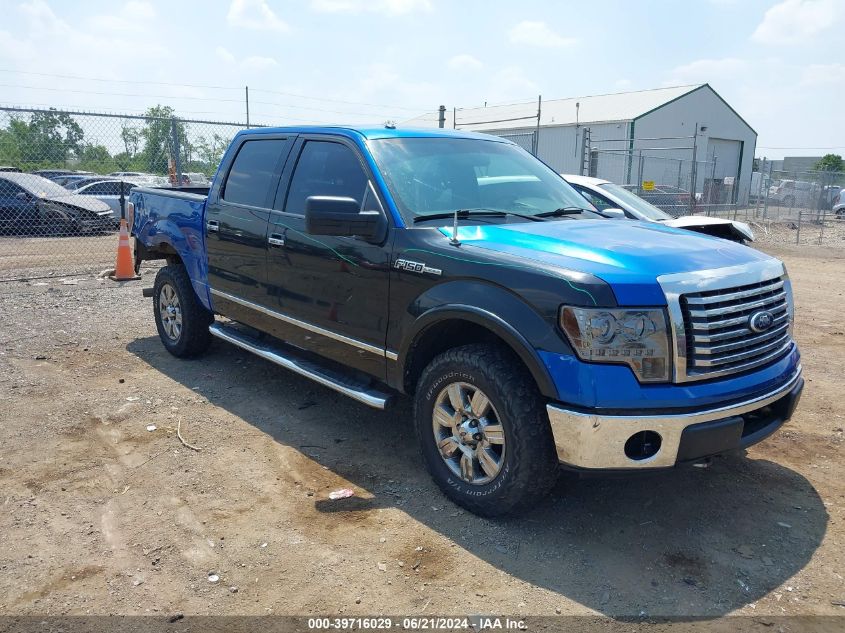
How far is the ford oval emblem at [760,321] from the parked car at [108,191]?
54.5 feet

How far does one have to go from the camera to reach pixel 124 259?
10.2 meters

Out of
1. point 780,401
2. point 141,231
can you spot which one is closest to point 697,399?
point 780,401

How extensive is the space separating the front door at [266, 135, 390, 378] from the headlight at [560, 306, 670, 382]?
132 centimetres

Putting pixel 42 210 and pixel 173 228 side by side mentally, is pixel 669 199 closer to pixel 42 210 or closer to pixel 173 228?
pixel 42 210

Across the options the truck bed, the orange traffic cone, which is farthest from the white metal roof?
the truck bed

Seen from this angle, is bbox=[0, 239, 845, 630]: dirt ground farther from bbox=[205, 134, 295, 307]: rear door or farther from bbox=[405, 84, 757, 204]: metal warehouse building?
bbox=[405, 84, 757, 204]: metal warehouse building

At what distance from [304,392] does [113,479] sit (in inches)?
69.8

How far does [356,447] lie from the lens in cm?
450

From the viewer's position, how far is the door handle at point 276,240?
184 inches

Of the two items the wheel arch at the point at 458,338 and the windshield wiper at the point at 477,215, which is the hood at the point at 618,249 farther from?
the wheel arch at the point at 458,338

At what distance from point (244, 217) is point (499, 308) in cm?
257

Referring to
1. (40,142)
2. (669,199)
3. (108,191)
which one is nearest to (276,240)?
(40,142)

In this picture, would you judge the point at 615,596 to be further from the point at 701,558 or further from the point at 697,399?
the point at 697,399

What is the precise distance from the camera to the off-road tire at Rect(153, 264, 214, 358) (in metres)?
6.07
